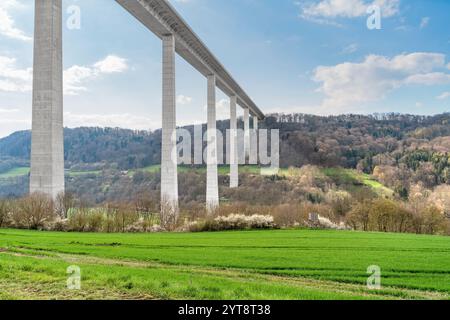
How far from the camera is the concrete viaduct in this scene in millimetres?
16328

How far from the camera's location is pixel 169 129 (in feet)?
88.6

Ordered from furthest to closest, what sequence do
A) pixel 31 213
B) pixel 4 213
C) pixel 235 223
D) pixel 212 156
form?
1. pixel 212 156
2. pixel 235 223
3. pixel 4 213
4. pixel 31 213

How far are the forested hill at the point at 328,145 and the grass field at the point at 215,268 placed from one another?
45.2 meters

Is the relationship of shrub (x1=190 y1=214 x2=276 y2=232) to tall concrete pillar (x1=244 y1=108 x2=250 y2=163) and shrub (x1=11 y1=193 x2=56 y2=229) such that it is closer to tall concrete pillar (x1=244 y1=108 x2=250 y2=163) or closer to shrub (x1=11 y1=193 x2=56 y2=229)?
shrub (x1=11 y1=193 x2=56 y2=229)

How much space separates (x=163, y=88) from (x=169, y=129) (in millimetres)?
3463

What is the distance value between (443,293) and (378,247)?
6.93 meters

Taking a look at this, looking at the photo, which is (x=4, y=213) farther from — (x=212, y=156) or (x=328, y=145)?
(x=328, y=145)

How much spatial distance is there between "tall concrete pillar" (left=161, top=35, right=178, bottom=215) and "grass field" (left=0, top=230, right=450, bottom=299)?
499 inches

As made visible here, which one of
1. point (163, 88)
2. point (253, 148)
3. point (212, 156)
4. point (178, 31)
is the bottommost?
point (212, 156)

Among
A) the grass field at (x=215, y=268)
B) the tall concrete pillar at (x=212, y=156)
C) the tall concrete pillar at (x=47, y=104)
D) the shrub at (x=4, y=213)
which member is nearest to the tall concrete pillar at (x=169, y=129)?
the tall concrete pillar at (x=47, y=104)

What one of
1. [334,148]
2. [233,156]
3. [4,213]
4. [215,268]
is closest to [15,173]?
[233,156]

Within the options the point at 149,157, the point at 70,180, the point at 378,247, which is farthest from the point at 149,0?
the point at 149,157

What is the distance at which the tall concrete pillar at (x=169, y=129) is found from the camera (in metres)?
26.6

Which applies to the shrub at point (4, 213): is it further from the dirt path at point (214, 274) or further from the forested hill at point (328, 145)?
the forested hill at point (328, 145)
